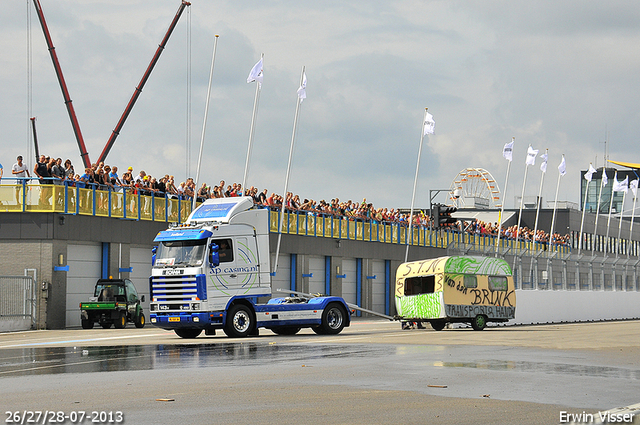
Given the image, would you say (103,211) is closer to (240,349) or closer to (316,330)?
(316,330)

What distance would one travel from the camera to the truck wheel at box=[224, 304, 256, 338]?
1055 inches

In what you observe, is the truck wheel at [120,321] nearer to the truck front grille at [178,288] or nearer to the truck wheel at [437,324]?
the truck front grille at [178,288]

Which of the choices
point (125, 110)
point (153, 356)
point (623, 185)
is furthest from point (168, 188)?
point (623, 185)

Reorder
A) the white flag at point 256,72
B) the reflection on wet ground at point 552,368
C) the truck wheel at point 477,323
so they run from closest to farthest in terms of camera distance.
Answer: the reflection on wet ground at point 552,368, the truck wheel at point 477,323, the white flag at point 256,72

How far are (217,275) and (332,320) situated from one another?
15.9ft

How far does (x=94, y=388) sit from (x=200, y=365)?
4017mm

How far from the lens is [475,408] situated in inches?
446

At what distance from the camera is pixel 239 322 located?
27.2 m

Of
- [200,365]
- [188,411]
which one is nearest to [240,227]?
[200,365]

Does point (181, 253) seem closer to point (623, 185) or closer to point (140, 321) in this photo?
point (140, 321)

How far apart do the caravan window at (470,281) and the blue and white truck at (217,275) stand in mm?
8582

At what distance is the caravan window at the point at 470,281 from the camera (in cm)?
3441

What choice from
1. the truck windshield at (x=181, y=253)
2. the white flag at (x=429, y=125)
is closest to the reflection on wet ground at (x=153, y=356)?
the truck windshield at (x=181, y=253)

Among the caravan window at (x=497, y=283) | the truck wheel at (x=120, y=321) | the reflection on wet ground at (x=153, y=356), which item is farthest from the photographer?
the caravan window at (x=497, y=283)
